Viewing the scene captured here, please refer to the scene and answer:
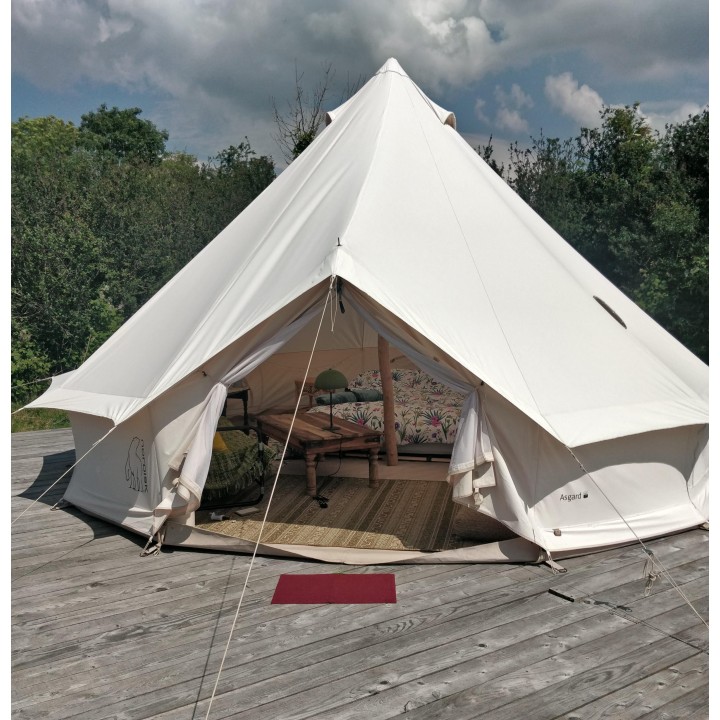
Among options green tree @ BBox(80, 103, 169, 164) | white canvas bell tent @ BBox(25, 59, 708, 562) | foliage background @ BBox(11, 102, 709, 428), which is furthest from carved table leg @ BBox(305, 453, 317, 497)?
green tree @ BBox(80, 103, 169, 164)

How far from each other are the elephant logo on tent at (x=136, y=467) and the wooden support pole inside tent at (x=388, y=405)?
195 cm

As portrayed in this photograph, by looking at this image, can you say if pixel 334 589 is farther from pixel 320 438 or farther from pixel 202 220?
pixel 202 220

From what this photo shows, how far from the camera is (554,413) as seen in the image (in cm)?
348

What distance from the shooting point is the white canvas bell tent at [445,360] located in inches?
139

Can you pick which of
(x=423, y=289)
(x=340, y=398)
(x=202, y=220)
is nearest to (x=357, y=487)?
(x=340, y=398)

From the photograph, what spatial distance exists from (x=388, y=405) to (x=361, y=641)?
2610mm

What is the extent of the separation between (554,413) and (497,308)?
2.09 feet

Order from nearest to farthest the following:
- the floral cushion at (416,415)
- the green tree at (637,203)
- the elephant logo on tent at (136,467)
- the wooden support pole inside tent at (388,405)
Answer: the elephant logo on tent at (136,467) < the wooden support pole inside tent at (388,405) < the floral cushion at (416,415) < the green tree at (637,203)

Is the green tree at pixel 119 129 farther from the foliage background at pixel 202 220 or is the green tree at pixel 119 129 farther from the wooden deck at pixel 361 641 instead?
the wooden deck at pixel 361 641

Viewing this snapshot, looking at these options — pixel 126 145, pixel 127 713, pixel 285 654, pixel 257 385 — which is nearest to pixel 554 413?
pixel 285 654

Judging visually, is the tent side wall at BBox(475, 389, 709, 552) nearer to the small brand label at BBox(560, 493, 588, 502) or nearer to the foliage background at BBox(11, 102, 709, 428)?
the small brand label at BBox(560, 493, 588, 502)

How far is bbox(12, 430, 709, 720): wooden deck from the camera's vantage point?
2.43 metres

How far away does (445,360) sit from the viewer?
3578 millimetres

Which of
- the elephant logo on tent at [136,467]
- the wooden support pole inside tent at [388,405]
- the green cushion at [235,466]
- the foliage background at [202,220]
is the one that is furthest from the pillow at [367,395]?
the foliage background at [202,220]
